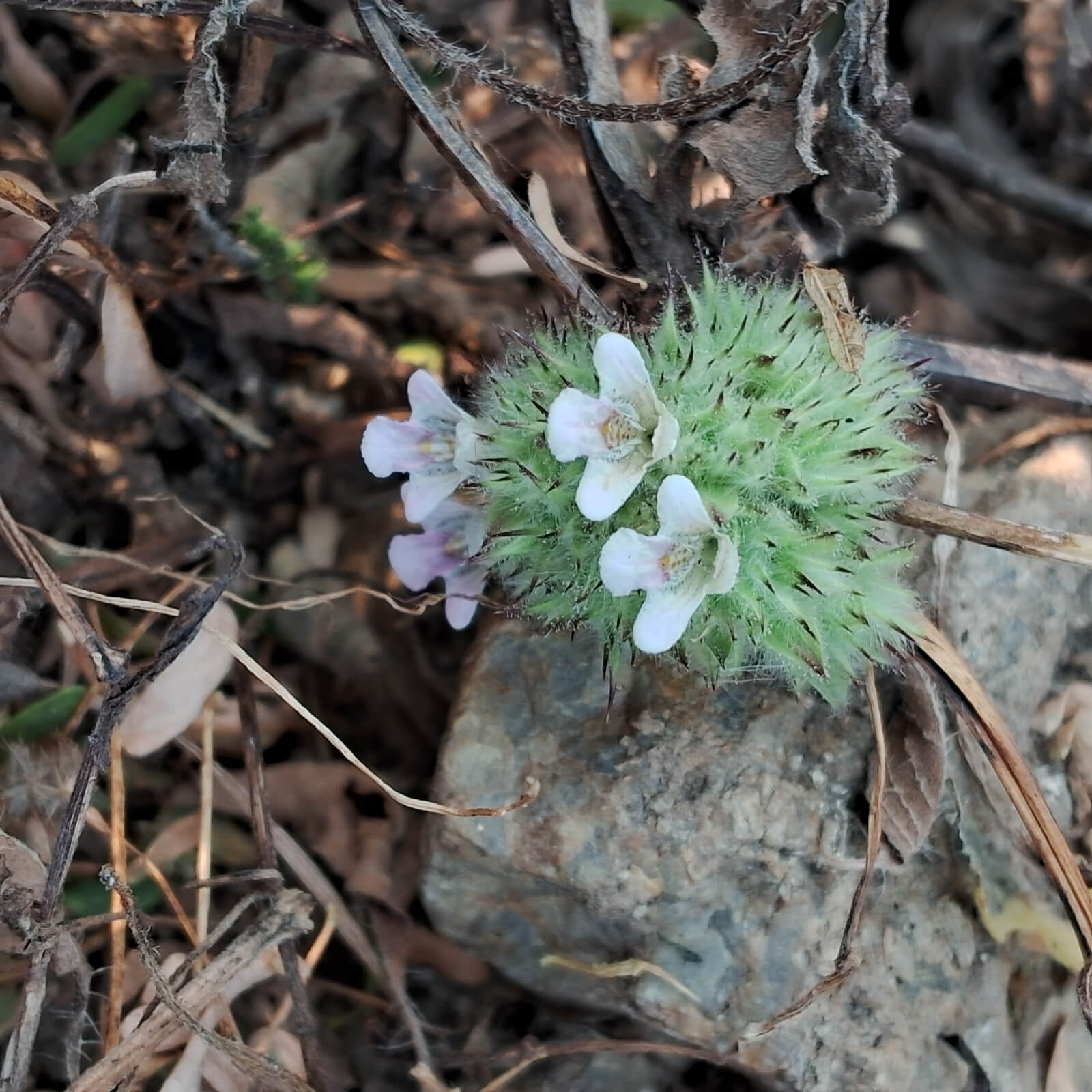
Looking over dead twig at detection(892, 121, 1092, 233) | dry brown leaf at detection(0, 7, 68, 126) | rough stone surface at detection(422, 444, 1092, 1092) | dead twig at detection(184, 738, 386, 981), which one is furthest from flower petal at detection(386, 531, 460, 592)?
dead twig at detection(892, 121, 1092, 233)

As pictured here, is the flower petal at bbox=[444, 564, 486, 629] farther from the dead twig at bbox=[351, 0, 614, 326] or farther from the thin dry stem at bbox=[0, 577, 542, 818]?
the dead twig at bbox=[351, 0, 614, 326]

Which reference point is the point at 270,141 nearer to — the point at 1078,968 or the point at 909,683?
the point at 909,683

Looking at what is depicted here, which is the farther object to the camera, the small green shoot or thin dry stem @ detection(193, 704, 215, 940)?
the small green shoot

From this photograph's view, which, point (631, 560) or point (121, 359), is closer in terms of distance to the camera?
point (631, 560)

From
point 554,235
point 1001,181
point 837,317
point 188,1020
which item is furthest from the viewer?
point 1001,181

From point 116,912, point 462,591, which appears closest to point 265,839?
point 116,912

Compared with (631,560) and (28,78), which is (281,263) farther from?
(631,560)
